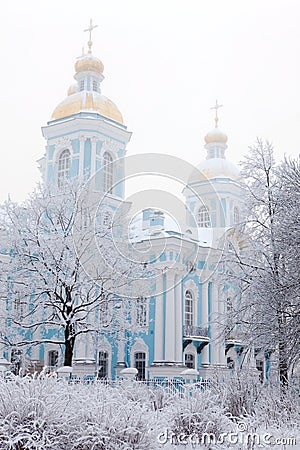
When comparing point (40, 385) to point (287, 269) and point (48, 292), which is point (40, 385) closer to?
point (287, 269)

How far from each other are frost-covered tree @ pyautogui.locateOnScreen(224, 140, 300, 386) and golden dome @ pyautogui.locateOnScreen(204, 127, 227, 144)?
20.9 m

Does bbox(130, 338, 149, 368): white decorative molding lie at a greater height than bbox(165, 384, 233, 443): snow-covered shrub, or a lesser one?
greater

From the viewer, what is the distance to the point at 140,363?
28031mm

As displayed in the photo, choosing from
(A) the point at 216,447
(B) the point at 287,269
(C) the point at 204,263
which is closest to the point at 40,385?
(A) the point at 216,447

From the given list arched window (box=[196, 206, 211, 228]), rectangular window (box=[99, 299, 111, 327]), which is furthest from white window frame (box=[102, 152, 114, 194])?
arched window (box=[196, 206, 211, 228])

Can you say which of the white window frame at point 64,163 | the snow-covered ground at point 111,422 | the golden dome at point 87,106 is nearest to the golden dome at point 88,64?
the golden dome at point 87,106

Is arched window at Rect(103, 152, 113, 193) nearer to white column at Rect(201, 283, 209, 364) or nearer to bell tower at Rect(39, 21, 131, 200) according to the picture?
bell tower at Rect(39, 21, 131, 200)

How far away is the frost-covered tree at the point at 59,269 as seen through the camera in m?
20.6

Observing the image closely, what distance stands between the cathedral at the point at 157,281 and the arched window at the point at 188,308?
0.16 ft

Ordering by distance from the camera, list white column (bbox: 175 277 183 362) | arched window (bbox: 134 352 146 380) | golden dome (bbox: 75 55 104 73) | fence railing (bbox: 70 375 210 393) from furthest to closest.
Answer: golden dome (bbox: 75 55 104 73) → arched window (bbox: 134 352 146 380) → white column (bbox: 175 277 183 362) → fence railing (bbox: 70 375 210 393)

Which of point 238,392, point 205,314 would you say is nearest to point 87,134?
point 205,314

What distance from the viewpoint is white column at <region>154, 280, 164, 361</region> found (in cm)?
2716

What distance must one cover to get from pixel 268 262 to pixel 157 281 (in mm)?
10126

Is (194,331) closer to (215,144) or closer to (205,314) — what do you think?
(205,314)
